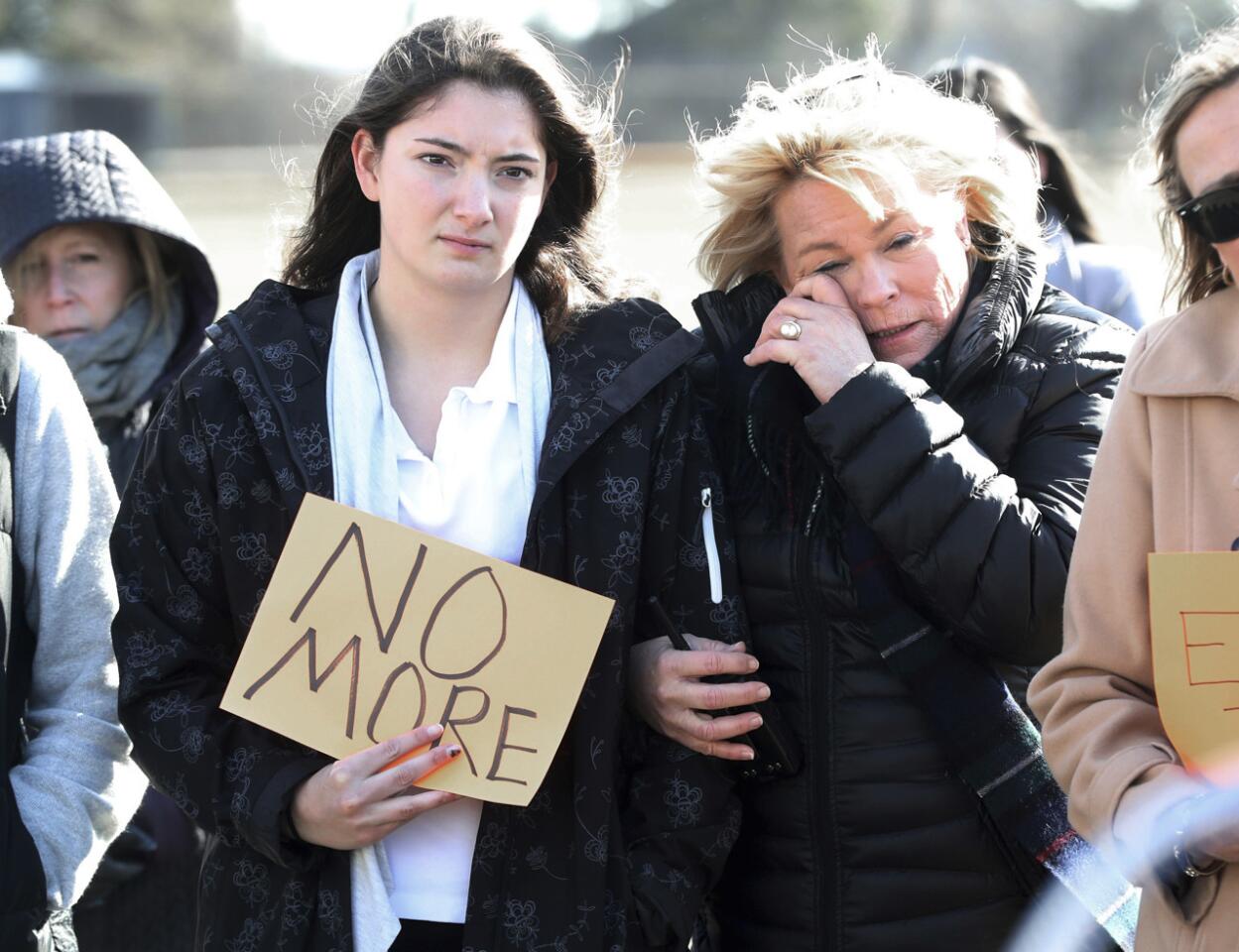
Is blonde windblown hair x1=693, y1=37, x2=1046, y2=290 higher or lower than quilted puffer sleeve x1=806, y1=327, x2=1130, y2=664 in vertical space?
higher

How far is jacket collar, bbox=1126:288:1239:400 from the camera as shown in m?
1.84

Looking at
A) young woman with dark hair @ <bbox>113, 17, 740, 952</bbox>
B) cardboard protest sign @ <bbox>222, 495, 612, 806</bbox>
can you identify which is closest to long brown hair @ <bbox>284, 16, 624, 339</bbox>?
young woman with dark hair @ <bbox>113, 17, 740, 952</bbox>

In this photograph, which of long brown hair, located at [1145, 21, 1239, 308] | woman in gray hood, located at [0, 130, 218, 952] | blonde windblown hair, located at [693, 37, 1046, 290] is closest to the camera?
long brown hair, located at [1145, 21, 1239, 308]

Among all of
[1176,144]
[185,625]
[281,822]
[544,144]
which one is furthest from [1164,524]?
[185,625]

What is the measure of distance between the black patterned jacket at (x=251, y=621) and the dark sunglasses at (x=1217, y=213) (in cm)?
77

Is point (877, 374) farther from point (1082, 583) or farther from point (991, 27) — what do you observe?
point (991, 27)

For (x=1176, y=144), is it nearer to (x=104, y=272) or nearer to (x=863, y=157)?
(x=863, y=157)

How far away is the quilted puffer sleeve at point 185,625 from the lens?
7.07ft

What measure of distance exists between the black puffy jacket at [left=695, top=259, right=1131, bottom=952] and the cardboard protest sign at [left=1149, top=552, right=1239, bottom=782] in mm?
354

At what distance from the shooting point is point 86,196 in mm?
3213

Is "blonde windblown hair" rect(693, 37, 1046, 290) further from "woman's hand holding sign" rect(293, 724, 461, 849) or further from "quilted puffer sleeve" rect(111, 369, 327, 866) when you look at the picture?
"woman's hand holding sign" rect(293, 724, 461, 849)

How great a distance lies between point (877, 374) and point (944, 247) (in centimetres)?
30

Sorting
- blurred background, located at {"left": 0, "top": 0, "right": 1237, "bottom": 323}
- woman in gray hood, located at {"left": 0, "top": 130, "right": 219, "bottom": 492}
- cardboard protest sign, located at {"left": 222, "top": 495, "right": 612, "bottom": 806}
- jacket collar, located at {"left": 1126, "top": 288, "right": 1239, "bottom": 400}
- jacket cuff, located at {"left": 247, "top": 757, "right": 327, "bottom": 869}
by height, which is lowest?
jacket cuff, located at {"left": 247, "top": 757, "right": 327, "bottom": 869}

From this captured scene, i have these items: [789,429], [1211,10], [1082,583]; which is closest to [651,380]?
[789,429]
